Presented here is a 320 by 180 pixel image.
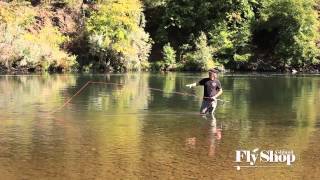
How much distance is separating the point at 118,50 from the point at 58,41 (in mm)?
9082

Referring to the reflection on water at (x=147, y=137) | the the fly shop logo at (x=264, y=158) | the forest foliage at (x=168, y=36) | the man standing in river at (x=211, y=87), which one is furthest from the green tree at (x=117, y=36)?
the the fly shop logo at (x=264, y=158)

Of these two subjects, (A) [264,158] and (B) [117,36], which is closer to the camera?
(A) [264,158]

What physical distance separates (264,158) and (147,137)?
160 inches

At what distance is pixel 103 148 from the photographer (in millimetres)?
15016

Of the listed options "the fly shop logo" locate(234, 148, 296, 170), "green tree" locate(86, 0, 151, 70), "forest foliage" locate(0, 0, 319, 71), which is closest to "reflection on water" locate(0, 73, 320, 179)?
"the fly shop logo" locate(234, 148, 296, 170)

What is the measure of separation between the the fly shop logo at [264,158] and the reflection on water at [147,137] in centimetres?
21

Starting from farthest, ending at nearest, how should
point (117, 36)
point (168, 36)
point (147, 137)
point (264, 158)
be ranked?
point (168, 36) → point (117, 36) → point (147, 137) → point (264, 158)

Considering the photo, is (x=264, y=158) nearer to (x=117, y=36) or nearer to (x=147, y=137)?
(x=147, y=137)

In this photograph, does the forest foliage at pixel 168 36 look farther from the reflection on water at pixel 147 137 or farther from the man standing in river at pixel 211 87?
the man standing in river at pixel 211 87

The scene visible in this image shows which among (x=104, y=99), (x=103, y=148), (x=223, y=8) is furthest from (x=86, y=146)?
(x=223, y=8)

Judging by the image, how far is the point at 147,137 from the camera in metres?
16.9

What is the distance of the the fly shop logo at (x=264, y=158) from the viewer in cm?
1323

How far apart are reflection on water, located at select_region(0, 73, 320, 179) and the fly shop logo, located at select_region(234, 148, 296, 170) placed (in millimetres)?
209

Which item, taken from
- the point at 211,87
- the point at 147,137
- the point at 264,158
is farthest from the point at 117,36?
the point at 264,158
